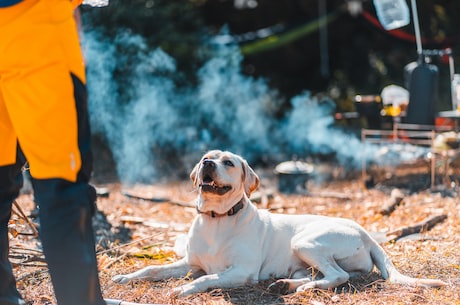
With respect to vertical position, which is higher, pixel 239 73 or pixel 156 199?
pixel 239 73

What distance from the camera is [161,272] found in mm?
4238

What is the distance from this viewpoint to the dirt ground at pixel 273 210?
385 cm

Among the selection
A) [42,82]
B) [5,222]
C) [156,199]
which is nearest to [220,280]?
[5,222]

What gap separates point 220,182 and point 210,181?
76 mm

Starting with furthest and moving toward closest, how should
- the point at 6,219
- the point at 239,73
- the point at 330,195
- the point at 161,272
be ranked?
1. the point at 239,73
2. the point at 330,195
3. the point at 161,272
4. the point at 6,219

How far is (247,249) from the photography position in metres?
4.12

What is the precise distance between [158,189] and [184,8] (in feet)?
14.1

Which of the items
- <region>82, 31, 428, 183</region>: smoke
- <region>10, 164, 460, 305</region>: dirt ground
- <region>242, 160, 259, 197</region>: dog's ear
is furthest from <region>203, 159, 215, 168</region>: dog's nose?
<region>82, 31, 428, 183</region>: smoke

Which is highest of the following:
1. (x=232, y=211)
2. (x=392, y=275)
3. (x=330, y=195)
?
(x=232, y=211)

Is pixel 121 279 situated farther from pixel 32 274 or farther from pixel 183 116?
pixel 183 116

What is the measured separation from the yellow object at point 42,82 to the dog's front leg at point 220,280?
1.50 m

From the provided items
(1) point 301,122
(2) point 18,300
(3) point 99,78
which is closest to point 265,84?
(1) point 301,122

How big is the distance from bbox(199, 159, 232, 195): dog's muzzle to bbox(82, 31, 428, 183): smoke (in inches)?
194

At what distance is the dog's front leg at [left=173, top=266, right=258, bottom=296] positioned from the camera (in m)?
3.88
